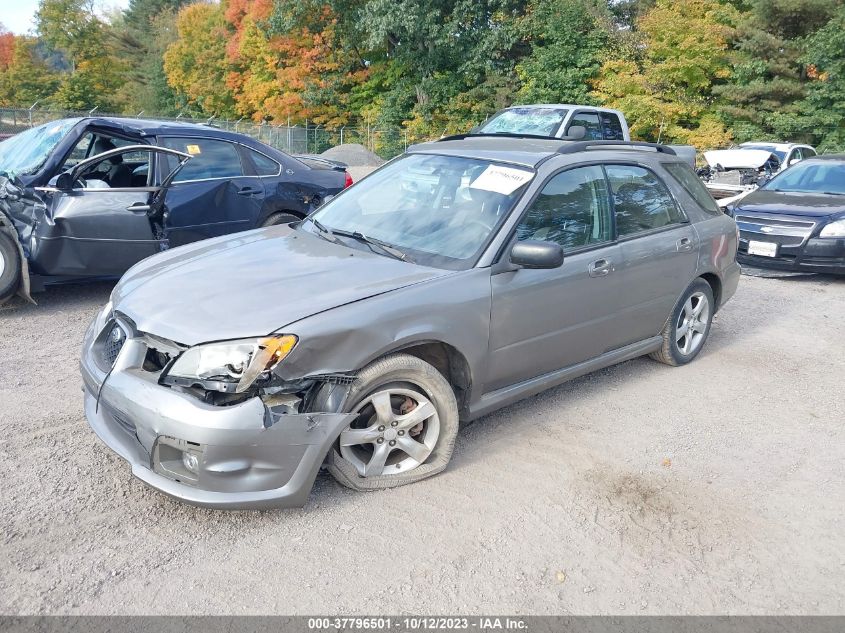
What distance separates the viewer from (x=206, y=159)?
6.91m

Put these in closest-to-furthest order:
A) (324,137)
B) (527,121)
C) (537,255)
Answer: (537,255)
(527,121)
(324,137)

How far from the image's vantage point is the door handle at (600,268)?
4.30 metres

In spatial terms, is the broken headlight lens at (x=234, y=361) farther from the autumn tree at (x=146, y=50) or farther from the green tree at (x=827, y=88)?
the autumn tree at (x=146, y=50)

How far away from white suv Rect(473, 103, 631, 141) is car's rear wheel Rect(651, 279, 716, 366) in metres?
6.20

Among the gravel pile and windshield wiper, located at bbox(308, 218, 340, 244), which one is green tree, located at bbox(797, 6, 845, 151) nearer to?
the gravel pile

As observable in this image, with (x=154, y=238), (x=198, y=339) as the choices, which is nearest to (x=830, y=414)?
(x=198, y=339)

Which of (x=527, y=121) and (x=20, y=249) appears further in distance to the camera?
(x=527, y=121)

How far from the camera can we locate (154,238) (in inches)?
246

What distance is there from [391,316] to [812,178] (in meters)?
8.83

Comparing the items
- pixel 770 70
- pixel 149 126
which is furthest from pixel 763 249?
pixel 770 70

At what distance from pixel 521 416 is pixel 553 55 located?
2880cm

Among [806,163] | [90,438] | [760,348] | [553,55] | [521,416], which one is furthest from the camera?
[553,55]

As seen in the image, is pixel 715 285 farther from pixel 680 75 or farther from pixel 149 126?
pixel 680 75

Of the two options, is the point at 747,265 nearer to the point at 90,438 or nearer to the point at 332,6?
the point at 90,438
